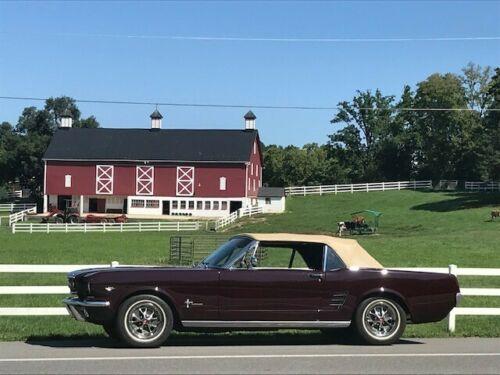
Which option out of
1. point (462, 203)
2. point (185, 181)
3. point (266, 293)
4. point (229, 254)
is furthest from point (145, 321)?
point (185, 181)

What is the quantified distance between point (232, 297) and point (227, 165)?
205 feet

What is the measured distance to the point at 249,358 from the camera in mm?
8250

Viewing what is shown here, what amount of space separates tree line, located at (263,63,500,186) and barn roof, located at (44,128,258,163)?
920 inches

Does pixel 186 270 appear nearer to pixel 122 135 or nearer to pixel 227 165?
pixel 227 165

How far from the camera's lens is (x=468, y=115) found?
3585 inches

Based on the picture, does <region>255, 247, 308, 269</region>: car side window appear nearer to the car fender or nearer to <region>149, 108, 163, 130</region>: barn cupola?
the car fender

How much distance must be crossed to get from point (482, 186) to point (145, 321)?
258 ft

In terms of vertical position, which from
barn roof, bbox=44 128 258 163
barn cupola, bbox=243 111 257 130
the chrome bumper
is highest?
barn cupola, bbox=243 111 257 130

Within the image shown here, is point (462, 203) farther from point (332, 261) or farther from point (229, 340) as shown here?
point (229, 340)

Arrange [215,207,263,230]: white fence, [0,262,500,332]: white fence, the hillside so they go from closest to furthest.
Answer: [0,262,500,332]: white fence, the hillside, [215,207,263,230]: white fence

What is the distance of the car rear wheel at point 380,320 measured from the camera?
9.41 metres

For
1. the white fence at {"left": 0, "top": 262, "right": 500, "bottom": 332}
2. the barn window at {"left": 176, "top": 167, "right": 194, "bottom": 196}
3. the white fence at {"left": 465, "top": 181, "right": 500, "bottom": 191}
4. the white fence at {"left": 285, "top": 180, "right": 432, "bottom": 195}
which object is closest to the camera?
the white fence at {"left": 0, "top": 262, "right": 500, "bottom": 332}

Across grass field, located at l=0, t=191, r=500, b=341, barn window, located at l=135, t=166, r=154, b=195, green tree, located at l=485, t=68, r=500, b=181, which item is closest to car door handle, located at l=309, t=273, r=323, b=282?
grass field, located at l=0, t=191, r=500, b=341

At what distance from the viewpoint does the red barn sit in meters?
71.1
